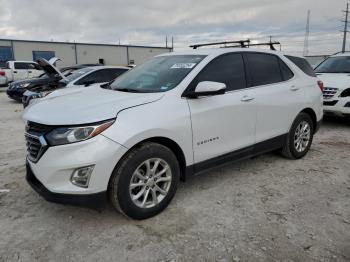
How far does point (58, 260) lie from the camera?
268 cm

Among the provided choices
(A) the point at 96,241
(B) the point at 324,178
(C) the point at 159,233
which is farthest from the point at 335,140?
(A) the point at 96,241

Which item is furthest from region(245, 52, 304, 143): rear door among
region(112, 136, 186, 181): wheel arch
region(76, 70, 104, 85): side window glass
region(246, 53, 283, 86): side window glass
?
region(76, 70, 104, 85): side window glass

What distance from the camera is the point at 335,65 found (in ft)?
28.0

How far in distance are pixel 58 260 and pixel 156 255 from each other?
809 mm

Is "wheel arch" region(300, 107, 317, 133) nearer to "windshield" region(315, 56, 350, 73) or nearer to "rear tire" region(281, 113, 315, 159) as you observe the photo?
"rear tire" region(281, 113, 315, 159)

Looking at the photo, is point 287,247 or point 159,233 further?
point 159,233

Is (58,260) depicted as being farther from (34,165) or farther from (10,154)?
(10,154)

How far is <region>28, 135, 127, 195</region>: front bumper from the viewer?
9.17 feet

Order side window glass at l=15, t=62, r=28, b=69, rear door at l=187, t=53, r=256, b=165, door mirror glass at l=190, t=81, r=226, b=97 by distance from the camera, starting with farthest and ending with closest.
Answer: side window glass at l=15, t=62, r=28, b=69
rear door at l=187, t=53, r=256, b=165
door mirror glass at l=190, t=81, r=226, b=97

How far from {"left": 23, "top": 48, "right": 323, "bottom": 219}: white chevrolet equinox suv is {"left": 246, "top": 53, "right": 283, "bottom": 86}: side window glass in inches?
0.6

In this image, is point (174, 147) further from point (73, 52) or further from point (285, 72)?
point (73, 52)

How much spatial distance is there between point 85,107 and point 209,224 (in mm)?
1660

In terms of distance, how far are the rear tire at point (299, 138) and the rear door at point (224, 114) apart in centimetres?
100

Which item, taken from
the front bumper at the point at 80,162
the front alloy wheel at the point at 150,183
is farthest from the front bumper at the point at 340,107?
the front bumper at the point at 80,162
